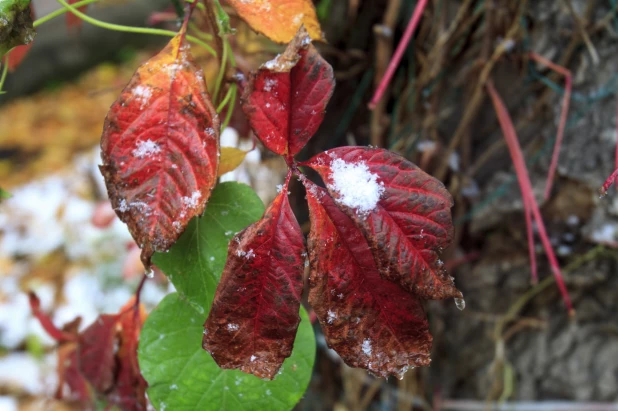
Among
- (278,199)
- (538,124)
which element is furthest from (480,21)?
(278,199)

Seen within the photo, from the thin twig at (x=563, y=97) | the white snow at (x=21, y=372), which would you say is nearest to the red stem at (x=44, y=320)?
the thin twig at (x=563, y=97)

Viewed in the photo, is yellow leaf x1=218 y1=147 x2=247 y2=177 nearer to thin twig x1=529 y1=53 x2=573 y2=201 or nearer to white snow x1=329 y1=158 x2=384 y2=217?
white snow x1=329 y1=158 x2=384 y2=217

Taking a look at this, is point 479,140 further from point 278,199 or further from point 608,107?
point 278,199

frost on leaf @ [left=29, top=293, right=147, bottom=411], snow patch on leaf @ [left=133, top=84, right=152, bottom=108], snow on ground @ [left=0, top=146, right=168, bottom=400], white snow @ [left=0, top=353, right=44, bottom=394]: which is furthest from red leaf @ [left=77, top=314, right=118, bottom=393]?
white snow @ [left=0, top=353, right=44, bottom=394]

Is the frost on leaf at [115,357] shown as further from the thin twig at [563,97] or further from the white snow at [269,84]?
the thin twig at [563,97]

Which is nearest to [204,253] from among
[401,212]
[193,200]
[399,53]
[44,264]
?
[193,200]
